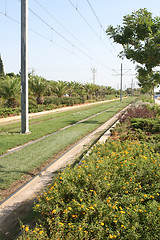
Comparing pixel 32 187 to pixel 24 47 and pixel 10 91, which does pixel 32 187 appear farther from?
pixel 10 91

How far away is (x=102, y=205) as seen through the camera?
291 cm

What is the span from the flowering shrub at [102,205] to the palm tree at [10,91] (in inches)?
672

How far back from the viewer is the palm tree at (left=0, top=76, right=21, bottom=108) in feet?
63.3

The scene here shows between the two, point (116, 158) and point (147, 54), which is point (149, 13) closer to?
point (147, 54)

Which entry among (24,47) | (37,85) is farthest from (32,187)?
(37,85)

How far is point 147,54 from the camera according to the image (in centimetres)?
1077

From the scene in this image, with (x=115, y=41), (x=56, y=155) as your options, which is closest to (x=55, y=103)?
(x=115, y=41)

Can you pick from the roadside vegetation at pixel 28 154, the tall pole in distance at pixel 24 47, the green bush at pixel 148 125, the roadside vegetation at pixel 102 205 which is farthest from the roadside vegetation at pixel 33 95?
the roadside vegetation at pixel 102 205

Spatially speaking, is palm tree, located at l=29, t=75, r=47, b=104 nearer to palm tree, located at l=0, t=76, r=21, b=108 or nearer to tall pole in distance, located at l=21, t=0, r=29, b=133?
palm tree, located at l=0, t=76, r=21, b=108

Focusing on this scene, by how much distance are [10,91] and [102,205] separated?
1823cm

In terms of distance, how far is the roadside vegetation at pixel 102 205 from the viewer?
256 cm

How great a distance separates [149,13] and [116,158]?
9.30 m

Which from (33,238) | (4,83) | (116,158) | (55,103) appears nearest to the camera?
(33,238)

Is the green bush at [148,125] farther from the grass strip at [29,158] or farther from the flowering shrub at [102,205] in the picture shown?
the flowering shrub at [102,205]
